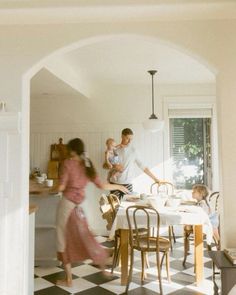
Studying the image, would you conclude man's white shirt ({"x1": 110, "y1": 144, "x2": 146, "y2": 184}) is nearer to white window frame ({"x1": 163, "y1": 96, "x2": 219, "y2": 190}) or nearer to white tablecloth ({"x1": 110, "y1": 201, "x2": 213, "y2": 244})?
white window frame ({"x1": 163, "y1": 96, "x2": 219, "y2": 190})

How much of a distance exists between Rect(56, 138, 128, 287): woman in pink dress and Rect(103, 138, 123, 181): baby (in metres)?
1.72

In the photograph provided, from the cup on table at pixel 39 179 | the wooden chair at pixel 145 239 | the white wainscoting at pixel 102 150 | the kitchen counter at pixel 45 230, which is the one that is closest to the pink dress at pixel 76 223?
the wooden chair at pixel 145 239

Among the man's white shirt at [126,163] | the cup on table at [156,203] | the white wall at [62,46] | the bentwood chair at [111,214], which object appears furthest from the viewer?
the man's white shirt at [126,163]

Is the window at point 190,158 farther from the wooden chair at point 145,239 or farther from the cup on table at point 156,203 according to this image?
the wooden chair at point 145,239

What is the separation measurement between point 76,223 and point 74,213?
0.36 feet

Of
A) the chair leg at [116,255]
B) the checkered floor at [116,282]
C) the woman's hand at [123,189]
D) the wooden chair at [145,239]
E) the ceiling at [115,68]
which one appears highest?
the ceiling at [115,68]

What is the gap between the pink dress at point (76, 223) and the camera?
3746 mm

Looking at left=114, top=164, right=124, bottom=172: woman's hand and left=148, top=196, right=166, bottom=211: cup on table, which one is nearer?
left=148, top=196, right=166, bottom=211: cup on table

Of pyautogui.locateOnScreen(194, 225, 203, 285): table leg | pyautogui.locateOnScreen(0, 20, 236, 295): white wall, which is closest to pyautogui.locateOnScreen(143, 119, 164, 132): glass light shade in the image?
pyautogui.locateOnScreen(194, 225, 203, 285): table leg

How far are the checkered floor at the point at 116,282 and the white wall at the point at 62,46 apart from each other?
0.89 metres

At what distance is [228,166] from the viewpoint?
9.37ft

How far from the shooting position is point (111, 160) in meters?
5.76

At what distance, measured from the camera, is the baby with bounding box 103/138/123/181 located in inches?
219

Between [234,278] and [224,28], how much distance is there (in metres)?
1.91
